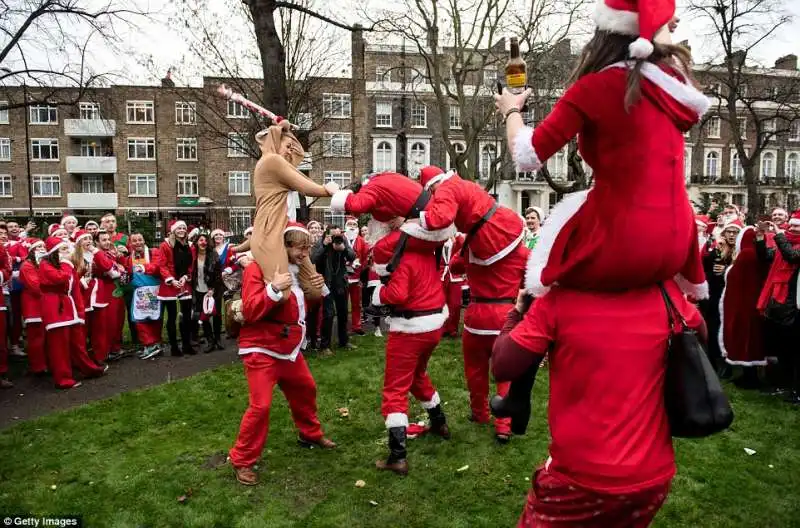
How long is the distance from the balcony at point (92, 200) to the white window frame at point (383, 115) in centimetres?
2158

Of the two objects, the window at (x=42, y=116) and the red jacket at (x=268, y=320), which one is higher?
the window at (x=42, y=116)

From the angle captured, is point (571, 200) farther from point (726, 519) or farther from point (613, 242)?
point (726, 519)

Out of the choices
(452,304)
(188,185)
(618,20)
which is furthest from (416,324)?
(188,185)

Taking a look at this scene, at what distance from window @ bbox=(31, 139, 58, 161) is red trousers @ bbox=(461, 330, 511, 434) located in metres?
50.0

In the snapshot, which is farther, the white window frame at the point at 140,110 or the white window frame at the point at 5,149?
the white window frame at the point at 5,149

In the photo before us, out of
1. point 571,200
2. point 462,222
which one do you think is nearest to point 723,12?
point 462,222

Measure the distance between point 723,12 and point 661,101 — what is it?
87.5 feet

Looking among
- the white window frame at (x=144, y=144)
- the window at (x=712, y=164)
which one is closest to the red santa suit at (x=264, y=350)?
the white window frame at (x=144, y=144)

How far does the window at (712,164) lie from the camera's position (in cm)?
5162

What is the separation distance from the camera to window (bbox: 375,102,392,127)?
149ft

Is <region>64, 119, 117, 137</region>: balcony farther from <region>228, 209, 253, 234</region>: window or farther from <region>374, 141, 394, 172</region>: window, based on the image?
<region>374, 141, 394, 172</region>: window

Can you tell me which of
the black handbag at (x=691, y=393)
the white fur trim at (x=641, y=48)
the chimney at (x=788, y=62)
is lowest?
the black handbag at (x=691, y=393)

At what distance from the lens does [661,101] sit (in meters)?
1.97

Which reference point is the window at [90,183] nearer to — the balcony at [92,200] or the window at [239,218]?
the balcony at [92,200]
